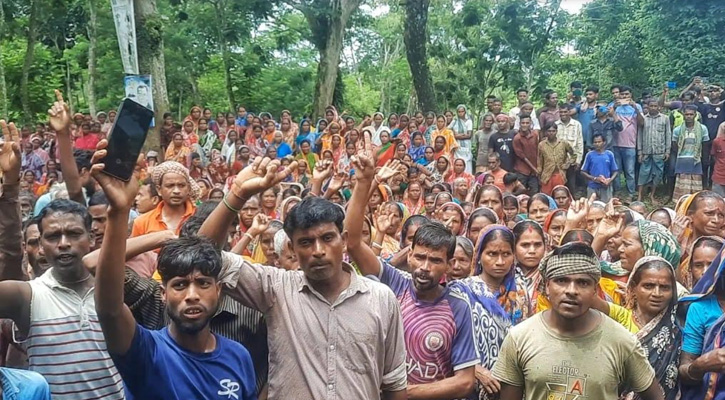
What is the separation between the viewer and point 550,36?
65.8 feet

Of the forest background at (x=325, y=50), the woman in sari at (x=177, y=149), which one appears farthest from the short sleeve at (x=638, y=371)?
the forest background at (x=325, y=50)

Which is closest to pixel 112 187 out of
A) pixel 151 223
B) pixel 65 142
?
pixel 65 142

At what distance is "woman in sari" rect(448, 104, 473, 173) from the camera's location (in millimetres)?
13601

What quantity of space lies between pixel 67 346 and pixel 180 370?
75 cm

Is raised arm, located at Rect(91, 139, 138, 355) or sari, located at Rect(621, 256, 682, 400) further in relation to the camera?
sari, located at Rect(621, 256, 682, 400)

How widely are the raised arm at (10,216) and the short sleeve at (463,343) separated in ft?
6.49

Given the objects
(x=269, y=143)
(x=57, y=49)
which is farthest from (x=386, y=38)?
(x=269, y=143)

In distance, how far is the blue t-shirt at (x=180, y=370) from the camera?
2.32 metres

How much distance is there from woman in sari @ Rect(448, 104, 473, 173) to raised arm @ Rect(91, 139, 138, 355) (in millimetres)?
11297

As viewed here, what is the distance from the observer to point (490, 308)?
146 inches

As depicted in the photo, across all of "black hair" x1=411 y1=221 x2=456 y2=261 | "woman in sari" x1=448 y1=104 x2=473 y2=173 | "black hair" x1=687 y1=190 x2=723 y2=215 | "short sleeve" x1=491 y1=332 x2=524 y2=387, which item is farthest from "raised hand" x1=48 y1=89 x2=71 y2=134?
"woman in sari" x1=448 y1=104 x2=473 y2=173

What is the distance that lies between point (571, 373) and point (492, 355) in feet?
2.19

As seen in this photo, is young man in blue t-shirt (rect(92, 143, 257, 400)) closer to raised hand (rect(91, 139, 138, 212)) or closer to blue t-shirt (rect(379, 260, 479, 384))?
raised hand (rect(91, 139, 138, 212))

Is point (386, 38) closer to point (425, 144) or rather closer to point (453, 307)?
point (425, 144)
